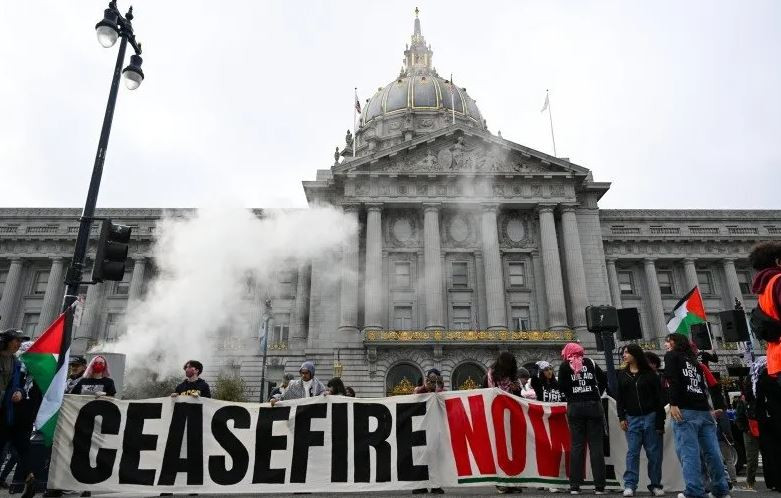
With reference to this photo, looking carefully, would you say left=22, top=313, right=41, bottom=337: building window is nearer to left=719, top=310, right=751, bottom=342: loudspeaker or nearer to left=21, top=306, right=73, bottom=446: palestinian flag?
left=21, top=306, right=73, bottom=446: palestinian flag

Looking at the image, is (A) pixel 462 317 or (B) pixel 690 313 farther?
(A) pixel 462 317

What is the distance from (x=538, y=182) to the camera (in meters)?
39.5

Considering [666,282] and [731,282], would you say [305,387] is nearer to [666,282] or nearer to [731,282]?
[666,282]

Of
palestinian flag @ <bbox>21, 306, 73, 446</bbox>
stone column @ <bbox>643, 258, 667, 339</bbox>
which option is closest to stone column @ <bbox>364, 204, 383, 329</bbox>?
stone column @ <bbox>643, 258, 667, 339</bbox>

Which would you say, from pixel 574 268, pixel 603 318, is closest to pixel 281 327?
pixel 574 268

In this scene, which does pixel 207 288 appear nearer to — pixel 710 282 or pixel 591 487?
pixel 591 487

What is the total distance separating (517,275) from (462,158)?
958 cm

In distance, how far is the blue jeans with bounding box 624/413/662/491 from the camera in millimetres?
7184

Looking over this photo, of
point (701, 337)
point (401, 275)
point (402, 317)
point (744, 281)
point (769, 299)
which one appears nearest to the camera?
point (769, 299)

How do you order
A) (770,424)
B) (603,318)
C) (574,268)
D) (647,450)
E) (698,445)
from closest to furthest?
(770,424)
(698,445)
(647,450)
(603,318)
(574,268)

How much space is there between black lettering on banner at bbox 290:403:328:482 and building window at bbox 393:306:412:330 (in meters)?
28.3

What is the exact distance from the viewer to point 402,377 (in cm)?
3362

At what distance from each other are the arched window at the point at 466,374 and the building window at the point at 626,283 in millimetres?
16836

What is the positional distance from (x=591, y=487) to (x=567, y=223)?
32512 millimetres
